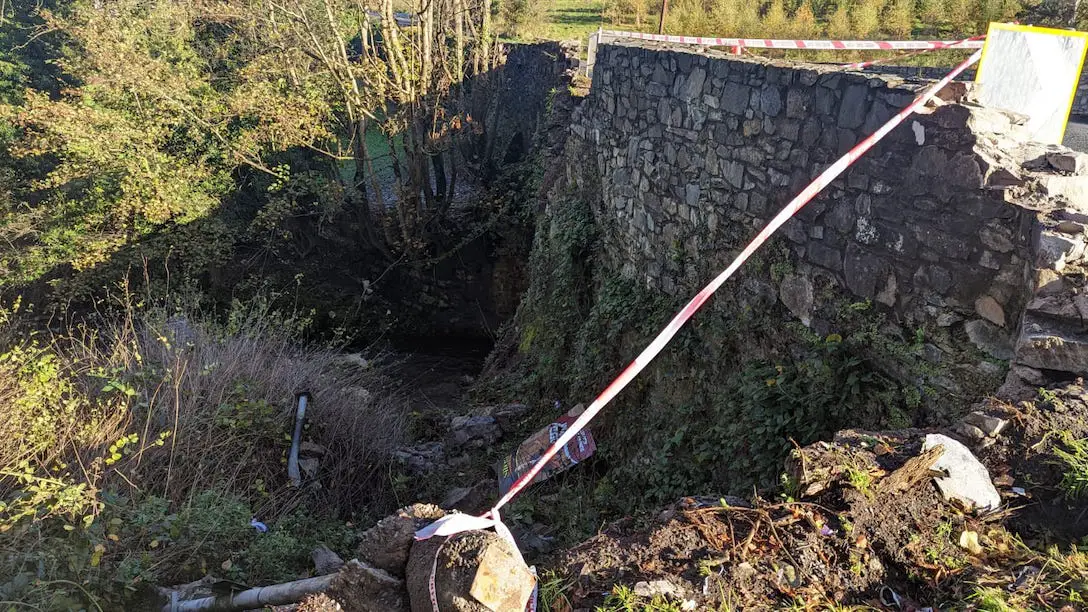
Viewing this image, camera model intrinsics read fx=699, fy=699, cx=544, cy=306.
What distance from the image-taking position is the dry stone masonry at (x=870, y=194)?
9.97ft

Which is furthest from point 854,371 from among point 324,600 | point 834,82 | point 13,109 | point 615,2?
point 615,2

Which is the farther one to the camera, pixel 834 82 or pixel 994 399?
pixel 834 82

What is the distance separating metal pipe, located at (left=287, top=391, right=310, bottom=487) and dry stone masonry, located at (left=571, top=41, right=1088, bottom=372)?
3014mm

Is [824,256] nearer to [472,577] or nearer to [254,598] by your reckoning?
[472,577]

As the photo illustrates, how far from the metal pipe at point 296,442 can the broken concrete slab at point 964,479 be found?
13.3 ft

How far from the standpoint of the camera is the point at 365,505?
542 cm

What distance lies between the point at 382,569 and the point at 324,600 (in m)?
0.23

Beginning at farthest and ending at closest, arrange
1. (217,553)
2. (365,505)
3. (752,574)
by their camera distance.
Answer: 1. (365,505)
2. (217,553)
3. (752,574)

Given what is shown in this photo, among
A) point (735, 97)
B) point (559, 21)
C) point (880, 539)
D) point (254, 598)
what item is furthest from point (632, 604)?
point (559, 21)

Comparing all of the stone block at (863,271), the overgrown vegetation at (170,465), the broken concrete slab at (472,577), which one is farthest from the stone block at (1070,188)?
the overgrown vegetation at (170,465)

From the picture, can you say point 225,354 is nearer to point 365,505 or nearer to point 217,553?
point 365,505

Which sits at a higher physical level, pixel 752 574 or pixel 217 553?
pixel 752 574

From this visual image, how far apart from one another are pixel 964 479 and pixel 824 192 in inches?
73.4

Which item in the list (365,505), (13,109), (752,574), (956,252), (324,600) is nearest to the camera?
(752,574)
